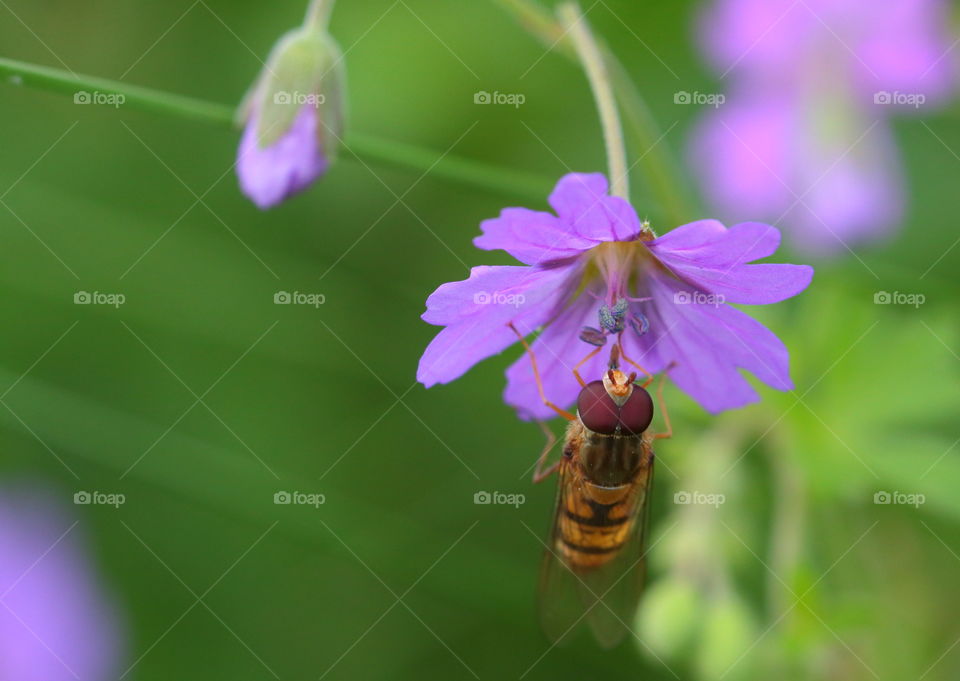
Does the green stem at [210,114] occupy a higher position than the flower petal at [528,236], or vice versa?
the green stem at [210,114]

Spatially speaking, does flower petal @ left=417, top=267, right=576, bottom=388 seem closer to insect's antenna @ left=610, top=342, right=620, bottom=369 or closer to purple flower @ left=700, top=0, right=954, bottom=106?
insect's antenna @ left=610, top=342, right=620, bottom=369

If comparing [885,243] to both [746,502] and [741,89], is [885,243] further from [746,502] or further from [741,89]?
[746,502]

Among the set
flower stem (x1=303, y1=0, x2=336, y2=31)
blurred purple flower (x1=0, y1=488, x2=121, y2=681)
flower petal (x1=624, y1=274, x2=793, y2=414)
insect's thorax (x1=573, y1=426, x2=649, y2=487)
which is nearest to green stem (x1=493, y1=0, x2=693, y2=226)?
flower stem (x1=303, y1=0, x2=336, y2=31)

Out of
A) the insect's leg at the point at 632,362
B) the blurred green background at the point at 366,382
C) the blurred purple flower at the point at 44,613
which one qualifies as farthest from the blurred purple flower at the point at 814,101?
the blurred purple flower at the point at 44,613

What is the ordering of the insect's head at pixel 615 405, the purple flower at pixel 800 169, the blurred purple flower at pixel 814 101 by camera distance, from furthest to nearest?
1. the blurred purple flower at pixel 814 101
2. the purple flower at pixel 800 169
3. the insect's head at pixel 615 405

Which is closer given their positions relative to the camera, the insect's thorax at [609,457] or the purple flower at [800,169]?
the insect's thorax at [609,457]

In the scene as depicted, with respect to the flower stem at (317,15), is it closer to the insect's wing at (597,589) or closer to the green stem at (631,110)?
the green stem at (631,110)

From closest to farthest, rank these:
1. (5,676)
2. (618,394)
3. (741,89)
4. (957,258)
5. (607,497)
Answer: (618,394) → (607,497) → (5,676) → (957,258) → (741,89)

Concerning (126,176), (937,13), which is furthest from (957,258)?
(126,176)
